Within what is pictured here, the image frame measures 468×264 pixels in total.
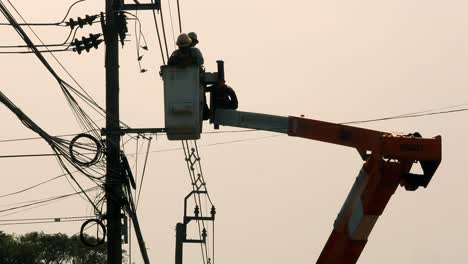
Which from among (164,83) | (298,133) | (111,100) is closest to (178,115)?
(164,83)

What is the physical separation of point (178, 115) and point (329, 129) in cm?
252

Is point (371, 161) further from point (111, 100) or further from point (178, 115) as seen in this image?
point (111, 100)

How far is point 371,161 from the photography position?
17.2 meters

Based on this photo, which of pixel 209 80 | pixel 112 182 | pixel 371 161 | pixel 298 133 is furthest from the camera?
pixel 112 182

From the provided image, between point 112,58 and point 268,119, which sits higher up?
point 112,58

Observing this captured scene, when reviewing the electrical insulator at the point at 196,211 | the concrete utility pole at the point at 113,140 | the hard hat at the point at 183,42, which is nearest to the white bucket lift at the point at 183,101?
the hard hat at the point at 183,42

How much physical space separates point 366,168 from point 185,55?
4.01 m

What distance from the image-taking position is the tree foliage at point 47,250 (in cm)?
11806

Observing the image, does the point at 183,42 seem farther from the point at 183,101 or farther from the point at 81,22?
the point at 81,22

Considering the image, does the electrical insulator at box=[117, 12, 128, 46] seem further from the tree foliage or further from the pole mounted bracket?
the tree foliage

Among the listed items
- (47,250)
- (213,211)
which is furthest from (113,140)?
(47,250)

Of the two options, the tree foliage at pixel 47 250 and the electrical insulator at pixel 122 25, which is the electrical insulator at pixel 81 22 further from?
the tree foliage at pixel 47 250

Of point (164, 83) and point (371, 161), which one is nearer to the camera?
point (371, 161)

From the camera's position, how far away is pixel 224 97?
1958cm
